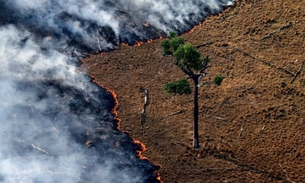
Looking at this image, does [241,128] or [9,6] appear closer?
[241,128]

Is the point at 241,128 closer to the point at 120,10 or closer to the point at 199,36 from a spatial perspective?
the point at 199,36

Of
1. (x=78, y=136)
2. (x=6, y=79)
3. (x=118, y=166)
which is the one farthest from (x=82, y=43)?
(x=118, y=166)

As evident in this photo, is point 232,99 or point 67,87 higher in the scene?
point 232,99

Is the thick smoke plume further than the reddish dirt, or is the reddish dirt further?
the reddish dirt

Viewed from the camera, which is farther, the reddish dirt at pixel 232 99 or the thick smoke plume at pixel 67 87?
the reddish dirt at pixel 232 99

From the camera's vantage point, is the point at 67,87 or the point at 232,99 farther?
the point at 67,87
